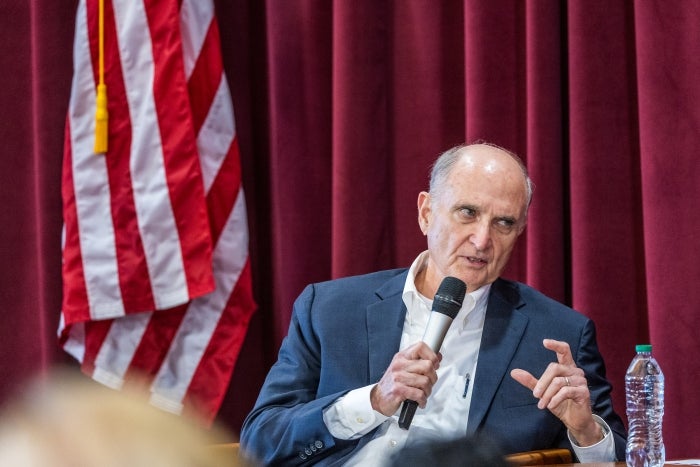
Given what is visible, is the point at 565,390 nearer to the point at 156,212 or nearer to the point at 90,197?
the point at 156,212

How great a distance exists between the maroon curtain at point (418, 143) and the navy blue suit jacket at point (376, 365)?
57cm

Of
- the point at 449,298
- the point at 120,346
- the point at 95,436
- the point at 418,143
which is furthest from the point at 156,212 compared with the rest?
the point at 95,436

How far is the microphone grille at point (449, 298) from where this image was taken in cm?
197

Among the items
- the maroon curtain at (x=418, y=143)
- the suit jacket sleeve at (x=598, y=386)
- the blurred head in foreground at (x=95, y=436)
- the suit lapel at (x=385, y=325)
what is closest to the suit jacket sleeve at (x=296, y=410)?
the suit lapel at (x=385, y=325)

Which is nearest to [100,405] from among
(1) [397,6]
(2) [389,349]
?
(2) [389,349]

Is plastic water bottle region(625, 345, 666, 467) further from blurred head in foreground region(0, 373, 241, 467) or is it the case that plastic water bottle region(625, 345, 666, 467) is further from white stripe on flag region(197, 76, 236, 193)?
blurred head in foreground region(0, 373, 241, 467)

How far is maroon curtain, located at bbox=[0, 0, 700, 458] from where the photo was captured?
2926 millimetres

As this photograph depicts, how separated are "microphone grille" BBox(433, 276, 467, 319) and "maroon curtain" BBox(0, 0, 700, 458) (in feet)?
3.77

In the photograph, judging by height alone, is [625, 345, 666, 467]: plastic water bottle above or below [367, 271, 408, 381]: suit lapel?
below

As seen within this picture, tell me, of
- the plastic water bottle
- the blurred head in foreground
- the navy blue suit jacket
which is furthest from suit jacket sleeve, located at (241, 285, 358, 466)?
the blurred head in foreground

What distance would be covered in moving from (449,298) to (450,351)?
53cm

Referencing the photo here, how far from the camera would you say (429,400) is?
7.94 ft

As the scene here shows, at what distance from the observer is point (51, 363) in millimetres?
3721

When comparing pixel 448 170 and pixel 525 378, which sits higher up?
pixel 448 170
